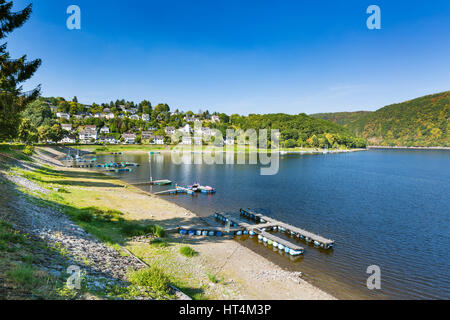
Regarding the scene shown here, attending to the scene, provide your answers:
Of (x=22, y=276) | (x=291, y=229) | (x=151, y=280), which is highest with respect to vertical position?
(x=22, y=276)

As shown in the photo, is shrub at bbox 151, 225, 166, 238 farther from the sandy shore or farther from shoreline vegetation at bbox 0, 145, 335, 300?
the sandy shore

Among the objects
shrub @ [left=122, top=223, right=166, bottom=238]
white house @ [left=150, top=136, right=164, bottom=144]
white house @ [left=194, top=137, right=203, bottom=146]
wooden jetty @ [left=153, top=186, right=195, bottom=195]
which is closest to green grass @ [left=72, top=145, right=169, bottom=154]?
white house @ [left=150, top=136, right=164, bottom=144]

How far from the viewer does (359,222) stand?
118 ft

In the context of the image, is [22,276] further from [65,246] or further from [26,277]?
[65,246]

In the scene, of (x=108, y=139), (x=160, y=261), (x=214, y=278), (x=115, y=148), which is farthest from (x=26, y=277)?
(x=108, y=139)

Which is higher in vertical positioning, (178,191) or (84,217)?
(84,217)

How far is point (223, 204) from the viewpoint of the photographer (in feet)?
145

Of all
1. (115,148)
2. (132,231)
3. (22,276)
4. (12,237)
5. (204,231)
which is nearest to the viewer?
(22,276)

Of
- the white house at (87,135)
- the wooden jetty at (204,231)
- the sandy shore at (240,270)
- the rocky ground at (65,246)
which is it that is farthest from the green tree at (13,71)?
the white house at (87,135)

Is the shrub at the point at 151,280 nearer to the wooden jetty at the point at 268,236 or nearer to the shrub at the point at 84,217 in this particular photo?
the shrub at the point at 84,217

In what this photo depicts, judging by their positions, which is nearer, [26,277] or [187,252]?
[26,277]

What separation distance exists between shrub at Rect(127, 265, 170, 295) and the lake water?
13.1 metres

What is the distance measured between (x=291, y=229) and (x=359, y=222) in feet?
40.9
